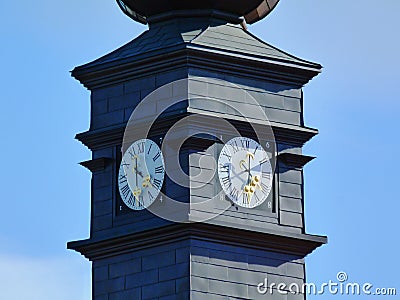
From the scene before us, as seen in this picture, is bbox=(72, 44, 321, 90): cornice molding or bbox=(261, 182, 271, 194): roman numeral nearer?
bbox=(261, 182, 271, 194): roman numeral

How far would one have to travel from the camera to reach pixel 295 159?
2955 inches

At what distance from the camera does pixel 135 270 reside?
74250 mm

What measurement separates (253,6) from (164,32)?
1.72 meters

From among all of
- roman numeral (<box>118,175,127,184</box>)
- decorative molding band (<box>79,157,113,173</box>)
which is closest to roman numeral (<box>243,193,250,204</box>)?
roman numeral (<box>118,175,127,184</box>)

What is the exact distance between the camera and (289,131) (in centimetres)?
7512

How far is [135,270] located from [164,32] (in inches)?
182

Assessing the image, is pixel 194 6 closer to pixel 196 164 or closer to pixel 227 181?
pixel 196 164

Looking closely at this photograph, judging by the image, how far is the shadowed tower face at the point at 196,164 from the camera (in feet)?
242

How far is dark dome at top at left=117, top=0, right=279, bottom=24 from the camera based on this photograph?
75875 mm

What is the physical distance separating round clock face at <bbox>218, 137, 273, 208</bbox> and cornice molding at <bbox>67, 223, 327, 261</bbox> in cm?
61

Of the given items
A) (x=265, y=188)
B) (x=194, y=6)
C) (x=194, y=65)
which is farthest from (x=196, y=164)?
(x=194, y=6)

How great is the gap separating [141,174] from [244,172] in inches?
71.5

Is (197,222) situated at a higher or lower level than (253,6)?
lower

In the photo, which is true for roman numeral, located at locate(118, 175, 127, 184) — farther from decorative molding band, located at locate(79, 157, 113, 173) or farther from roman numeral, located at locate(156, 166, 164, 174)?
roman numeral, located at locate(156, 166, 164, 174)
